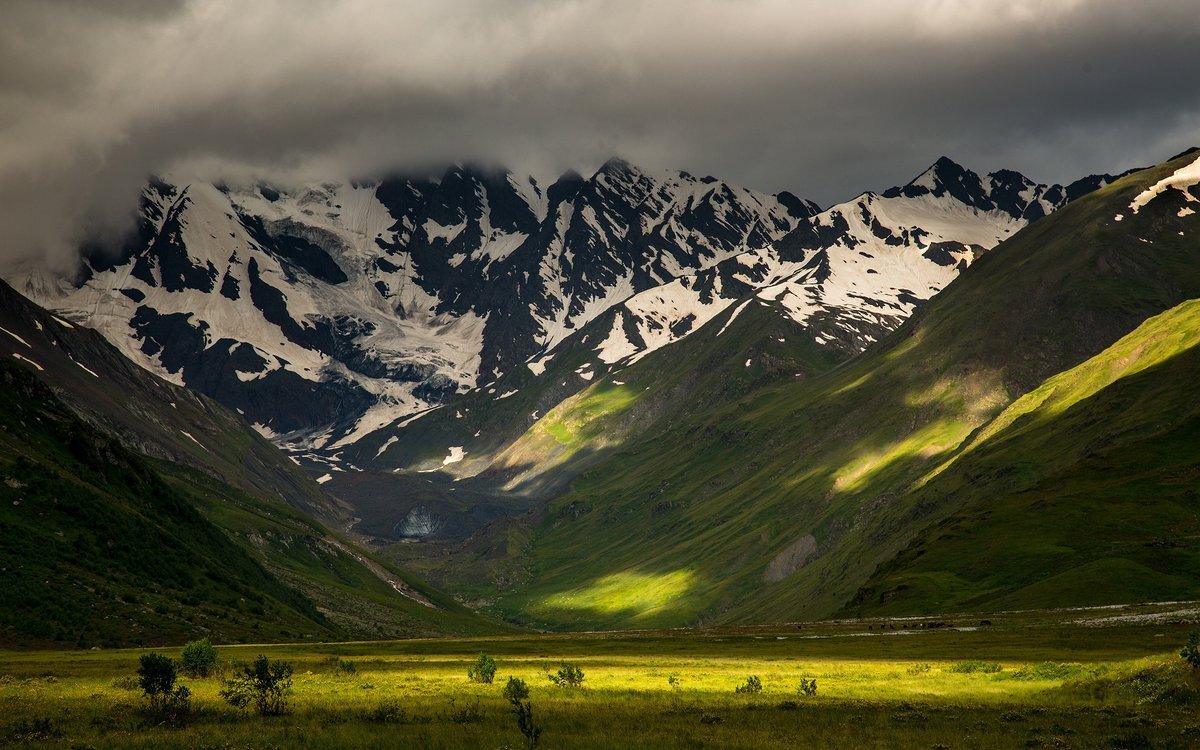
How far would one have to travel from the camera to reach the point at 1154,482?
475 ft

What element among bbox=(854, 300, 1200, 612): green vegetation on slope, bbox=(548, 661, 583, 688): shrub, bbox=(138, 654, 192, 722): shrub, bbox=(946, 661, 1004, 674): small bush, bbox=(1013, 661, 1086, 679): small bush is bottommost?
bbox=(854, 300, 1200, 612): green vegetation on slope

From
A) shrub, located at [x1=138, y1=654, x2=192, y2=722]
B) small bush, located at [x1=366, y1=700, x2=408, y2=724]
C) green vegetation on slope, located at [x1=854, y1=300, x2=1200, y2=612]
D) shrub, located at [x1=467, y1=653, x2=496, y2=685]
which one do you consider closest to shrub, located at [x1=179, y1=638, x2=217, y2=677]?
shrub, located at [x1=467, y1=653, x2=496, y2=685]

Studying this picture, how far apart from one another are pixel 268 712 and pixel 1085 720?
33019 millimetres

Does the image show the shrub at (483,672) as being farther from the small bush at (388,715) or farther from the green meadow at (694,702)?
the small bush at (388,715)

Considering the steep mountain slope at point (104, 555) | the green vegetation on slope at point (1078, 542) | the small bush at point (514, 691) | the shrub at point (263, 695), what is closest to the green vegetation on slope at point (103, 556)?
the steep mountain slope at point (104, 555)

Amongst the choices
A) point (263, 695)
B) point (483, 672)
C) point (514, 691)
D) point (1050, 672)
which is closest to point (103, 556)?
point (483, 672)

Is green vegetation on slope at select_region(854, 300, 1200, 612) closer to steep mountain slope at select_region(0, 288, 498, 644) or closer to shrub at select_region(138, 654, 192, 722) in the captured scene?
steep mountain slope at select_region(0, 288, 498, 644)

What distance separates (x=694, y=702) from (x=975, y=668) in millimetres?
21214

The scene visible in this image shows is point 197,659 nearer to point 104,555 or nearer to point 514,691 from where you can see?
point 514,691

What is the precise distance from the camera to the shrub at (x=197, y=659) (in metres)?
54.5

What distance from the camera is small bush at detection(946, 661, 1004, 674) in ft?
184

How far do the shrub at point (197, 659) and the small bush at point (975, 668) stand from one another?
44.1m

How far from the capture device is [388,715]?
1532 inches

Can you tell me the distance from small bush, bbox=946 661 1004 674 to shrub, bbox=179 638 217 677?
4408 cm
